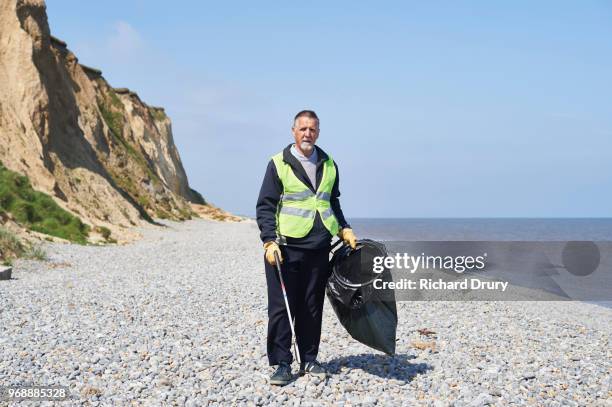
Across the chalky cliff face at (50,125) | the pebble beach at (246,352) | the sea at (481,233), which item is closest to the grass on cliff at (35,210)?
the chalky cliff face at (50,125)

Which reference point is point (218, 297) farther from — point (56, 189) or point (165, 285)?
point (56, 189)

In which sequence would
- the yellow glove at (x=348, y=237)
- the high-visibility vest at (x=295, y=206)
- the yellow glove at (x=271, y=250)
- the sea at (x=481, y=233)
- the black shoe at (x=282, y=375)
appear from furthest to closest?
the sea at (x=481, y=233) → the yellow glove at (x=348, y=237) → the black shoe at (x=282, y=375) → the high-visibility vest at (x=295, y=206) → the yellow glove at (x=271, y=250)

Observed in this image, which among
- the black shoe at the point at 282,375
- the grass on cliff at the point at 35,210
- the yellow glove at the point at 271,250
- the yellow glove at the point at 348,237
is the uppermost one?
the grass on cliff at the point at 35,210

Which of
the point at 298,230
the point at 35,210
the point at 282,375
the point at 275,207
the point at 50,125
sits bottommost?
the point at 282,375

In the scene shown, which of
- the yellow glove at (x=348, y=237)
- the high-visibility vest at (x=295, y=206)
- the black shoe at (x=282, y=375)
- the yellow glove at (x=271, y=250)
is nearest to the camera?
the yellow glove at (x=271, y=250)

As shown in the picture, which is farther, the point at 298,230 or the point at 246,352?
the point at 246,352

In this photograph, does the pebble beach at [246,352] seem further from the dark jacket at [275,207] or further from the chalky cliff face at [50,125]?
the chalky cliff face at [50,125]

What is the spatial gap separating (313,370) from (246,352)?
1268 millimetres

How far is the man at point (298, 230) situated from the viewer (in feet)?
17.2

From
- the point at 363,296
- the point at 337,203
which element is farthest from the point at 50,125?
the point at 363,296

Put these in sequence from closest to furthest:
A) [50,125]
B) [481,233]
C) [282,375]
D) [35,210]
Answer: [282,375]
[35,210]
[50,125]
[481,233]

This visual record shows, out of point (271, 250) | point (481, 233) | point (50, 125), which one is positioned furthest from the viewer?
point (481, 233)

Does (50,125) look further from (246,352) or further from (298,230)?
(298,230)

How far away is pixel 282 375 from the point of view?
5.37 m
